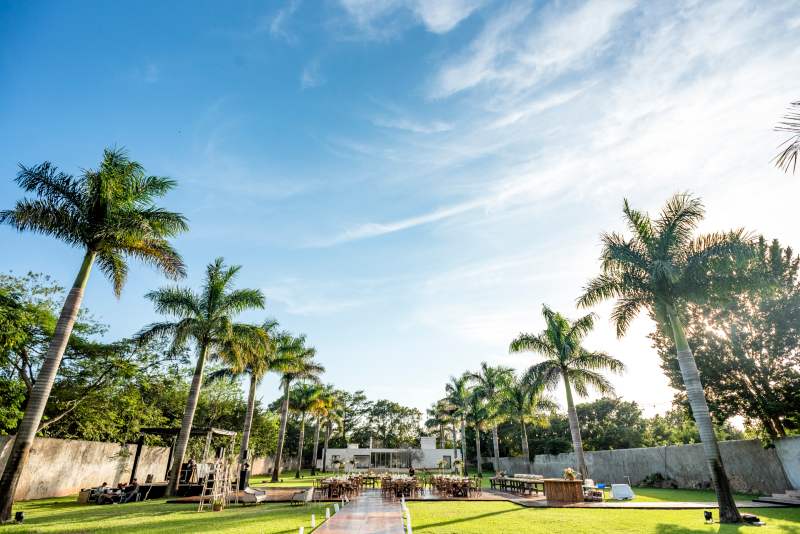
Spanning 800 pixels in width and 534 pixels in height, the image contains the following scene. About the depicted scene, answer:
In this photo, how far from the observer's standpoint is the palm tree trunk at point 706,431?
11.2 metres

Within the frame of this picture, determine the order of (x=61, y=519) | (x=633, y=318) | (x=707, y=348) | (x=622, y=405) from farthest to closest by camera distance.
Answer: (x=622, y=405), (x=707, y=348), (x=633, y=318), (x=61, y=519)

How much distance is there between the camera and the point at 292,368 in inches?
1289

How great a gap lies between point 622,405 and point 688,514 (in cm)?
4006

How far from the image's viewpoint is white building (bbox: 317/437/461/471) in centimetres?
5594

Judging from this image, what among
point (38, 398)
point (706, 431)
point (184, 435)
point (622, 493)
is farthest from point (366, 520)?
point (184, 435)

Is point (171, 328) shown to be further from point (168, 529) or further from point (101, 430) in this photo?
point (168, 529)

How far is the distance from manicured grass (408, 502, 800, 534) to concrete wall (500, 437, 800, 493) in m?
6.81

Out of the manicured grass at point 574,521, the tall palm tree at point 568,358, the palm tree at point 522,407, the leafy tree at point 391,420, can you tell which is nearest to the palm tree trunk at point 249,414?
the manicured grass at point 574,521

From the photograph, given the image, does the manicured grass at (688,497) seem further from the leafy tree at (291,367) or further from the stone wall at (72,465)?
the stone wall at (72,465)

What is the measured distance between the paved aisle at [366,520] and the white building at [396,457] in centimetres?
4364

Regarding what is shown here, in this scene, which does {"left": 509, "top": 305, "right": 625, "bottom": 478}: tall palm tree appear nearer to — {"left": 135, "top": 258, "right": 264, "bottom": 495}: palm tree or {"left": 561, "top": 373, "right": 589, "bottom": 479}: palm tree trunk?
{"left": 561, "top": 373, "right": 589, "bottom": 479}: palm tree trunk

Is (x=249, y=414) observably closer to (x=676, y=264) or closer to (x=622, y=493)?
(x=622, y=493)

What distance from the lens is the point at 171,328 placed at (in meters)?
21.5

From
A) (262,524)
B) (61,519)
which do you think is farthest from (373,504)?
(61,519)
